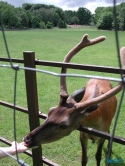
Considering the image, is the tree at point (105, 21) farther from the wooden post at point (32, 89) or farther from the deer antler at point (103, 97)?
the deer antler at point (103, 97)

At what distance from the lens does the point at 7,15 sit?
5997cm

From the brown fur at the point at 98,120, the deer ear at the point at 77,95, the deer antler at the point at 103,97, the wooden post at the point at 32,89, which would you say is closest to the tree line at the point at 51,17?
the brown fur at the point at 98,120

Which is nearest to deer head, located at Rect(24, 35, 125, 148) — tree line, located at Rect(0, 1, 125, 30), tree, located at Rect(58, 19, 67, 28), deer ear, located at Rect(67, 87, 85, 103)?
deer ear, located at Rect(67, 87, 85, 103)

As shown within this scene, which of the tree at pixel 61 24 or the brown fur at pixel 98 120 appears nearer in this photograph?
the brown fur at pixel 98 120

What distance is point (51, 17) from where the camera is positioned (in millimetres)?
81312

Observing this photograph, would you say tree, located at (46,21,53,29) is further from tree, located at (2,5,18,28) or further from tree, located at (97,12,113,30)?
tree, located at (97,12,113,30)

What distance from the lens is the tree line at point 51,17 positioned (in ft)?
206

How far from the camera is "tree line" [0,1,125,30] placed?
6272 centimetres

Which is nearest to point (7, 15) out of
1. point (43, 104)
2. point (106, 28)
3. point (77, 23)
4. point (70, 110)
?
point (106, 28)

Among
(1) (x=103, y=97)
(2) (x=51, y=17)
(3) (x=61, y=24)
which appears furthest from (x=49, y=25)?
(1) (x=103, y=97)

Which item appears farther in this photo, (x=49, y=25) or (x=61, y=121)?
(x=49, y=25)

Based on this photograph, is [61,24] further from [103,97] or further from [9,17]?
[103,97]

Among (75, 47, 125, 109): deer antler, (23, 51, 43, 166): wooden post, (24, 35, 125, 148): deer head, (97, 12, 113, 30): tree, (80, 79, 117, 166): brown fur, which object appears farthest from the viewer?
(97, 12, 113, 30): tree

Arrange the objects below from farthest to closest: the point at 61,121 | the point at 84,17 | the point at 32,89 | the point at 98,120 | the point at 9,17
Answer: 1. the point at 84,17
2. the point at 9,17
3. the point at 98,120
4. the point at 32,89
5. the point at 61,121
